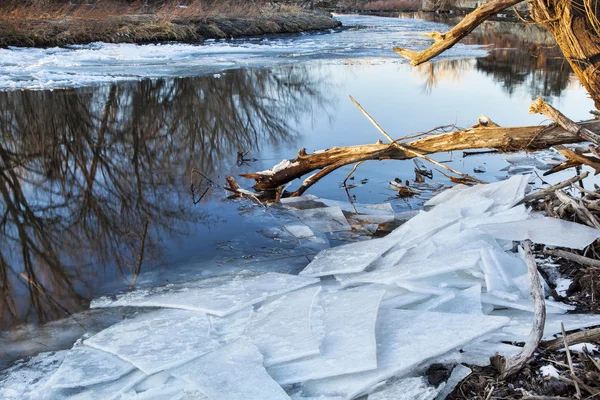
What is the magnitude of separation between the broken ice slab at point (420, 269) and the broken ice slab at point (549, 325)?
44cm

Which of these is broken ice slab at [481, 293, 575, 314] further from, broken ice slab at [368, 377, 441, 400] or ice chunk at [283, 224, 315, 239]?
ice chunk at [283, 224, 315, 239]

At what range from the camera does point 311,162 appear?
5895mm

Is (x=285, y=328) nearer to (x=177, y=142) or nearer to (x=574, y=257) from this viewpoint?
(x=574, y=257)

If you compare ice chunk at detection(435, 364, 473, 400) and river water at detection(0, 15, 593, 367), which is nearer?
ice chunk at detection(435, 364, 473, 400)

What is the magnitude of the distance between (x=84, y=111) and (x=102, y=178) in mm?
3134

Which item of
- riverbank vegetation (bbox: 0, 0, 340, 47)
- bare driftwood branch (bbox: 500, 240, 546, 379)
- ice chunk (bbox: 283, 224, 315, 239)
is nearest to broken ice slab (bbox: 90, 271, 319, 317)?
ice chunk (bbox: 283, 224, 315, 239)

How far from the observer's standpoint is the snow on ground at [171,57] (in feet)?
39.3

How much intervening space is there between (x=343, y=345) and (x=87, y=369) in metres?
1.20

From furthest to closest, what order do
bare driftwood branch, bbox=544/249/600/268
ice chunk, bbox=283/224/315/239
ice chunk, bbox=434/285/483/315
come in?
ice chunk, bbox=283/224/315/239 → bare driftwood branch, bbox=544/249/600/268 → ice chunk, bbox=434/285/483/315

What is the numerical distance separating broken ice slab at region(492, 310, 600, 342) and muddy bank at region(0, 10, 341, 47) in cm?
1539

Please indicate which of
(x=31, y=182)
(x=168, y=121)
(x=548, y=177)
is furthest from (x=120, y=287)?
(x=168, y=121)

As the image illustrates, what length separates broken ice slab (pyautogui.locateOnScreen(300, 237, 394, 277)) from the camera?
150 inches

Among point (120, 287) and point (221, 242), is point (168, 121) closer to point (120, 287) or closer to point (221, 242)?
point (221, 242)

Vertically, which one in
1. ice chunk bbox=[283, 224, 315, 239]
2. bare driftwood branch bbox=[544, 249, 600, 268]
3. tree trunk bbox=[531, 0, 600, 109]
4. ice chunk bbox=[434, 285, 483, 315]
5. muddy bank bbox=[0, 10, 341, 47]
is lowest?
ice chunk bbox=[283, 224, 315, 239]
